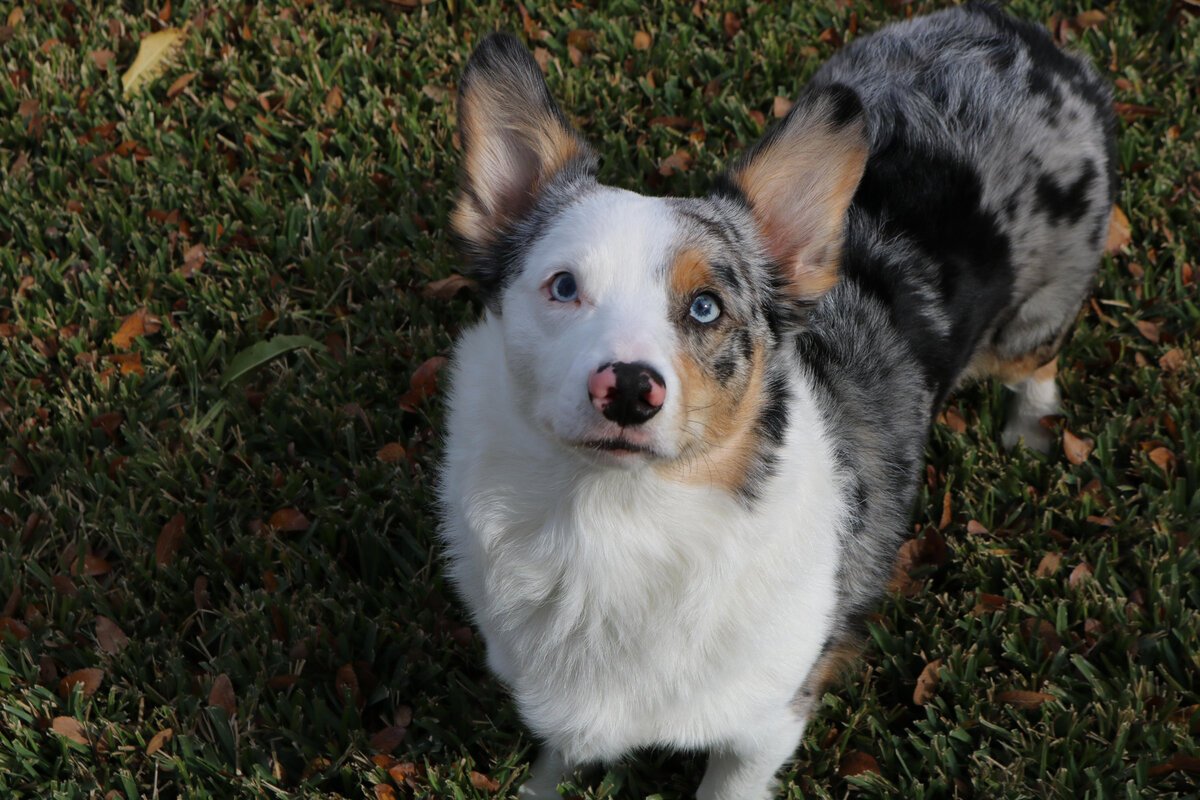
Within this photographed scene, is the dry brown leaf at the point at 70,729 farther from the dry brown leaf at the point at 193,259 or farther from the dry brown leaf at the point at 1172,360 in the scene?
the dry brown leaf at the point at 1172,360

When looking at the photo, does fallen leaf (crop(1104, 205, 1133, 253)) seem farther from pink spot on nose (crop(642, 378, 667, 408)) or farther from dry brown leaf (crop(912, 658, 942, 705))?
pink spot on nose (crop(642, 378, 667, 408))

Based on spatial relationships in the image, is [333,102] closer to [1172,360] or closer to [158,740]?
[158,740]

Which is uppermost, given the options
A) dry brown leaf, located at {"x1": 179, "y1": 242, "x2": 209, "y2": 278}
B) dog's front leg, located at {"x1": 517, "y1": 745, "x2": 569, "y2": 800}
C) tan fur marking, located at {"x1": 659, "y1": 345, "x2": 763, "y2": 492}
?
tan fur marking, located at {"x1": 659, "y1": 345, "x2": 763, "y2": 492}

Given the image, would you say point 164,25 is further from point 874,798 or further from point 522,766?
point 874,798

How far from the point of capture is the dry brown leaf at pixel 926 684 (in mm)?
3422

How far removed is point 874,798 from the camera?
3.25m

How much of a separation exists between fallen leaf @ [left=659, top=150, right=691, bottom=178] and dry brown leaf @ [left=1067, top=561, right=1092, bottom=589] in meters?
2.43

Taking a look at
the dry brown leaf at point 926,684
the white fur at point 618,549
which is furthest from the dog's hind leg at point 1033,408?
the white fur at point 618,549

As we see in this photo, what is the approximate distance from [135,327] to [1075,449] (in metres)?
3.82

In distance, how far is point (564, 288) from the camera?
2.51 metres

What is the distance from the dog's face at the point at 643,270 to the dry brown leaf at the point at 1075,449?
1.74m

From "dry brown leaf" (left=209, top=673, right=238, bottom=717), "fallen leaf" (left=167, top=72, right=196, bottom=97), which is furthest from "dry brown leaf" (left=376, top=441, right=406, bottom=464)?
"fallen leaf" (left=167, top=72, right=196, bottom=97)

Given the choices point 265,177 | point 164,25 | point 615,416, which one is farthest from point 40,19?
point 615,416

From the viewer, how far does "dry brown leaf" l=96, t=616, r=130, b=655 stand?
3559 mm
